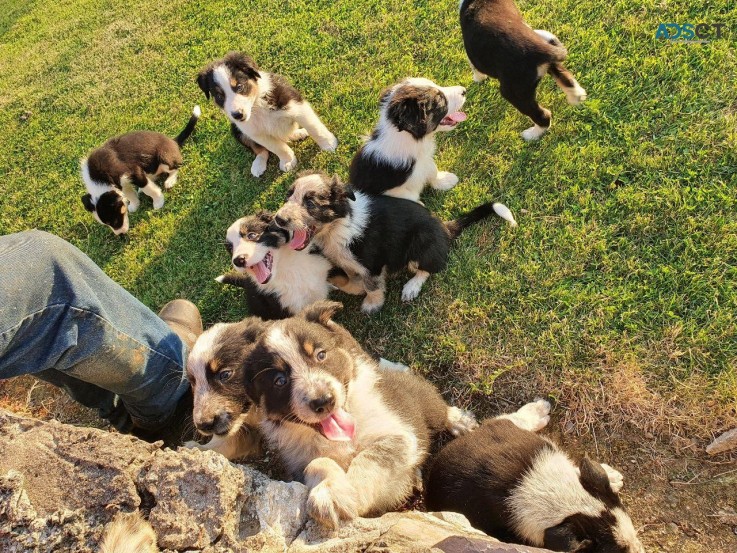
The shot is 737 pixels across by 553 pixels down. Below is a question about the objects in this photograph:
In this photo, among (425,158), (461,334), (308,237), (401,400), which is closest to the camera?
(401,400)

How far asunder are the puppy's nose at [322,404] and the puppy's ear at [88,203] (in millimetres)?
4290

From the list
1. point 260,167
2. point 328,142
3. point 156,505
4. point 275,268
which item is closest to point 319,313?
point 275,268

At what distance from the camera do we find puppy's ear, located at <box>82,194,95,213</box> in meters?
5.62

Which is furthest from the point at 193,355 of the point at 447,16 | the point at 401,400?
the point at 447,16

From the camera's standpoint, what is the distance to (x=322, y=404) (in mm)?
2654

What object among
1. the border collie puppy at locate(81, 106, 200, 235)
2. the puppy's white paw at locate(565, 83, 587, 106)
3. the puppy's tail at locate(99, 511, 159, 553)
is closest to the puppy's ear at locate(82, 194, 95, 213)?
the border collie puppy at locate(81, 106, 200, 235)

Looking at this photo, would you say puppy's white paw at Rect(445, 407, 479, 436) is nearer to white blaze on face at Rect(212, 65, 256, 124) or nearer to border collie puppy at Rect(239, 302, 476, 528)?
border collie puppy at Rect(239, 302, 476, 528)

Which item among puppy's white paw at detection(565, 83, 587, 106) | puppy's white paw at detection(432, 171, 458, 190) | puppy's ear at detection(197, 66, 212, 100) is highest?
puppy's white paw at detection(565, 83, 587, 106)

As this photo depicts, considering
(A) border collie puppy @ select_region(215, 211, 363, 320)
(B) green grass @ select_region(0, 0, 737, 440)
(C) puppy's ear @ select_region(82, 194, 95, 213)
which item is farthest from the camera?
(C) puppy's ear @ select_region(82, 194, 95, 213)

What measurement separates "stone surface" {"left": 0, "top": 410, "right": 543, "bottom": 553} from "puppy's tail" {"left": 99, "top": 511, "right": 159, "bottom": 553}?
0.14 ft

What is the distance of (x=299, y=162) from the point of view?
533 centimetres

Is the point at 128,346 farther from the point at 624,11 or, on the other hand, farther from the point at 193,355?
the point at 624,11

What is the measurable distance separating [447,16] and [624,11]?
180 cm

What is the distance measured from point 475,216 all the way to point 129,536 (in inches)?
131
